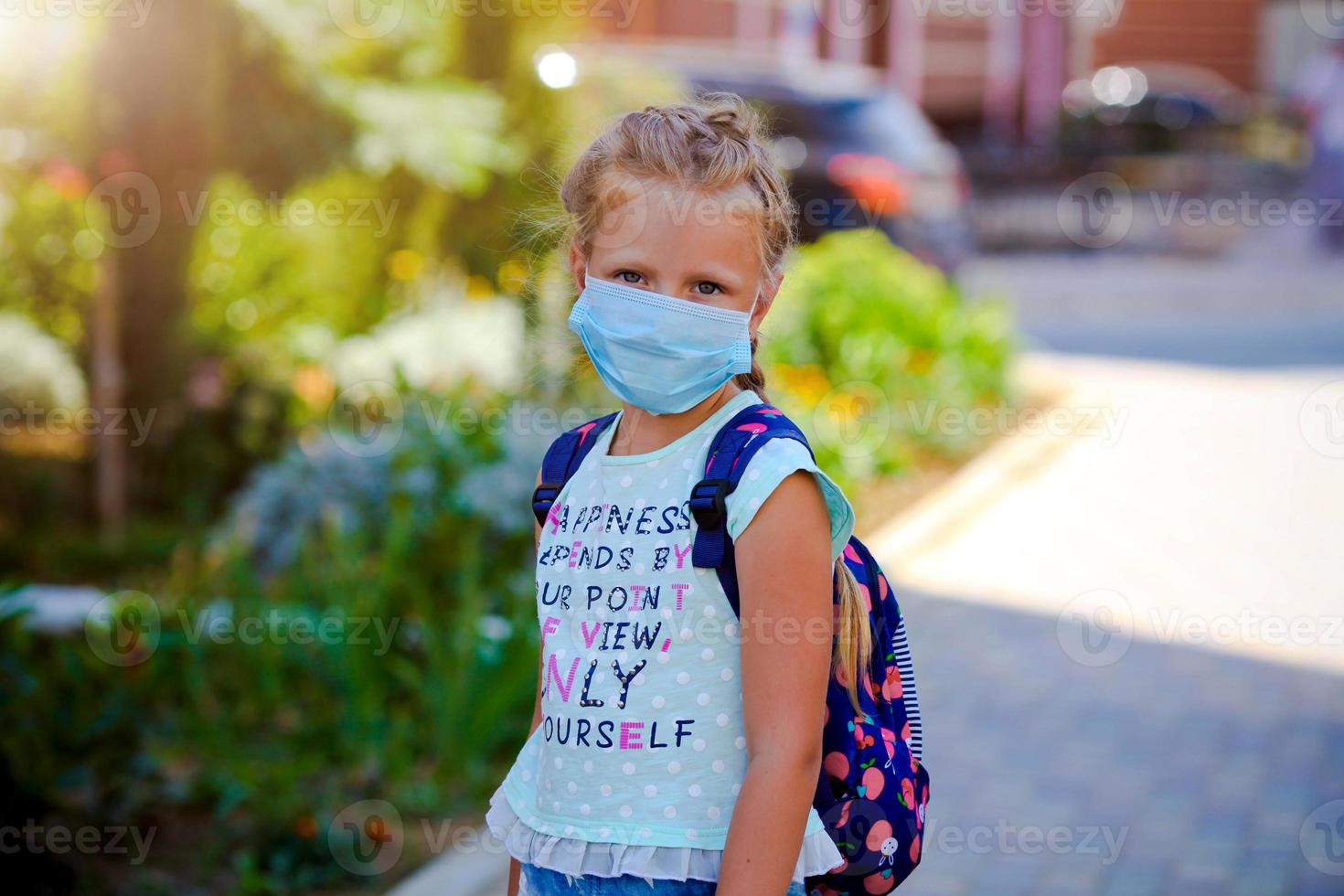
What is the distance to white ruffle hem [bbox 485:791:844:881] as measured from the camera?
1681 millimetres

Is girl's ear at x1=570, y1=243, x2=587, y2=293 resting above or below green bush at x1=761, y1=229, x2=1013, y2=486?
above

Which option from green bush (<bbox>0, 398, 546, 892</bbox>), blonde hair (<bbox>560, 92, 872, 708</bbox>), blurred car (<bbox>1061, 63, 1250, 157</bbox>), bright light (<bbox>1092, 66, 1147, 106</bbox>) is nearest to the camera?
blonde hair (<bbox>560, 92, 872, 708</bbox>)

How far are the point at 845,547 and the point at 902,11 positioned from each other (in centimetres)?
2501

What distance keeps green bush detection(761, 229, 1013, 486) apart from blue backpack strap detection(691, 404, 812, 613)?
5711mm

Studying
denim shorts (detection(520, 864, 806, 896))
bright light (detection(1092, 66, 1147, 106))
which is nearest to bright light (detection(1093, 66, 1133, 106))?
bright light (detection(1092, 66, 1147, 106))

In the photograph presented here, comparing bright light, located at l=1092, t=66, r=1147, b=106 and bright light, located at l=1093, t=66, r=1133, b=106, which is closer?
bright light, located at l=1092, t=66, r=1147, b=106

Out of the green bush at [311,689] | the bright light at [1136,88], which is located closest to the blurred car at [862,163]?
the green bush at [311,689]

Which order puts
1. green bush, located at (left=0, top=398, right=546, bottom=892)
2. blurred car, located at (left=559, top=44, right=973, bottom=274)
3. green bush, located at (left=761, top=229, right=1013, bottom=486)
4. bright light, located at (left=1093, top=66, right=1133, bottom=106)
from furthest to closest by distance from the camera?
1. bright light, located at (left=1093, top=66, right=1133, bottom=106)
2. blurred car, located at (left=559, top=44, right=973, bottom=274)
3. green bush, located at (left=761, top=229, right=1013, bottom=486)
4. green bush, located at (left=0, top=398, right=546, bottom=892)

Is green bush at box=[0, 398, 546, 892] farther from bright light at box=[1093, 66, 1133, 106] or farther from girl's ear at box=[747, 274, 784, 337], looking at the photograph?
bright light at box=[1093, 66, 1133, 106]

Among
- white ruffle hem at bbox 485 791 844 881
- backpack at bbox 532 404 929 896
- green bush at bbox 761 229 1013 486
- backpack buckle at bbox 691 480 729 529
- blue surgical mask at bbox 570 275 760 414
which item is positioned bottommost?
green bush at bbox 761 229 1013 486

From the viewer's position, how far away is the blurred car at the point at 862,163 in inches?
425

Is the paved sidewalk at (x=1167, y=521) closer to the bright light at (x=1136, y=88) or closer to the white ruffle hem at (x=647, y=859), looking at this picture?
the white ruffle hem at (x=647, y=859)

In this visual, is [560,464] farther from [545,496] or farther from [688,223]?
[688,223]

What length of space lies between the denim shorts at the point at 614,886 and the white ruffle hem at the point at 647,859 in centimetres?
1
